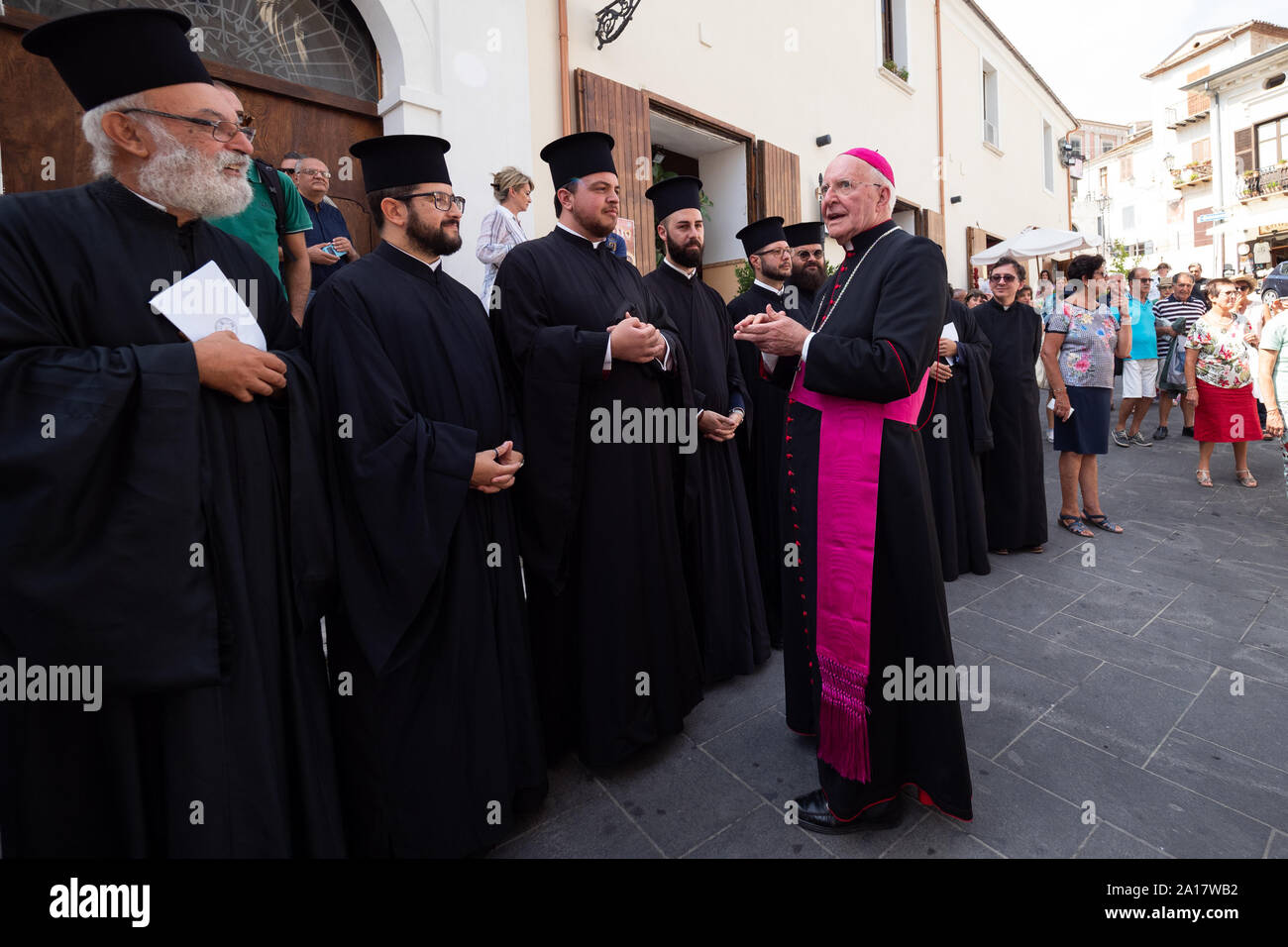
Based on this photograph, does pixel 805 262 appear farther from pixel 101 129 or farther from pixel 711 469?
pixel 101 129

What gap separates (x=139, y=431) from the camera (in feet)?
5.16

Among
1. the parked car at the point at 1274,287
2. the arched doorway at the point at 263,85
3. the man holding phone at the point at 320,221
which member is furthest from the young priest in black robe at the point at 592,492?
the parked car at the point at 1274,287

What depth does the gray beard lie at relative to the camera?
1.76m

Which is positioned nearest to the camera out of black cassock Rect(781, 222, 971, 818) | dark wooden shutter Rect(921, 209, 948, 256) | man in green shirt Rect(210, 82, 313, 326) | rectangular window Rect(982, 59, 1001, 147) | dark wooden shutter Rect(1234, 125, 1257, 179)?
Answer: black cassock Rect(781, 222, 971, 818)

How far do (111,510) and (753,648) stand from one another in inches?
108

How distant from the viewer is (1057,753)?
2639mm

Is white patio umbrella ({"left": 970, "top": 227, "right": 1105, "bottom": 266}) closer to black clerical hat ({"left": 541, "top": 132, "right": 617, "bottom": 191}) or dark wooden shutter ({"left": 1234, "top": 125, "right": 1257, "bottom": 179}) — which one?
black clerical hat ({"left": 541, "top": 132, "right": 617, "bottom": 191})

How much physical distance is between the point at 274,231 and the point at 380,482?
6.02 ft

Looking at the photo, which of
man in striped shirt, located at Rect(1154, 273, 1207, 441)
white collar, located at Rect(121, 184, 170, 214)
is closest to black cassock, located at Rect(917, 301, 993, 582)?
white collar, located at Rect(121, 184, 170, 214)

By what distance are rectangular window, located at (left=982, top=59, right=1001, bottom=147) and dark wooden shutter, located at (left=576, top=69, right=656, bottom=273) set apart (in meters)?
11.6

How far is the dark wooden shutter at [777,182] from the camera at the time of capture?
7.96m

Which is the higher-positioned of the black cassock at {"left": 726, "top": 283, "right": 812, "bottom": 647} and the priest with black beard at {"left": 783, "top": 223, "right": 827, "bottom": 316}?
the priest with black beard at {"left": 783, "top": 223, "right": 827, "bottom": 316}

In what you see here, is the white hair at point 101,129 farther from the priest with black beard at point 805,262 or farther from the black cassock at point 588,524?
the priest with black beard at point 805,262

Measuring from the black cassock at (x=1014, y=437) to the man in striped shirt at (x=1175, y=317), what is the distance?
5492 millimetres
